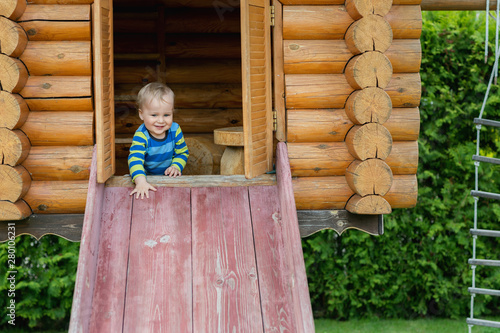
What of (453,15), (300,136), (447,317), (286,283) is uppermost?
(453,15)

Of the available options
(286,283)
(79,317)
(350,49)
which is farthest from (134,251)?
(350,49)

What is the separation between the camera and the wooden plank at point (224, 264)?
3418 millimetres

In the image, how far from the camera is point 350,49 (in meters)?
4.36

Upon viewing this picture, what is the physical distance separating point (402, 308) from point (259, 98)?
15.3 ft

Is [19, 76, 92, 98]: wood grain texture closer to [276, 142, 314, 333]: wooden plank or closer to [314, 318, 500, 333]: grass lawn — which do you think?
[276, 142, 314, 333]: wooden plank

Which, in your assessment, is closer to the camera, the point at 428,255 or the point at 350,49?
the point at 350,49

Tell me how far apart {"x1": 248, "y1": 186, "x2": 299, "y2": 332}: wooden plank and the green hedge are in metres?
3.34

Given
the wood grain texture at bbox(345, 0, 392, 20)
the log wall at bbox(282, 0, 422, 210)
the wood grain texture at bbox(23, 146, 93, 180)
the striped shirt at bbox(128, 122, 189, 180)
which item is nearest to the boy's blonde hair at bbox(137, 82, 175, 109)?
the striped shirt at bbox(128, 122, 189, 180)

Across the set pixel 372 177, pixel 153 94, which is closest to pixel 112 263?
pixel 153 94

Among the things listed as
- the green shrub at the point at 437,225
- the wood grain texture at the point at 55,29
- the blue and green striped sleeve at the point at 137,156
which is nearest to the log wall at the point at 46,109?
the wood grain texture at the point at 55,29

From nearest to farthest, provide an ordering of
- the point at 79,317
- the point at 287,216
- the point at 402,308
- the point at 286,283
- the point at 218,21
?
the point at 79,317 → the point at 286,283 → the point at 287,216 → the point at 218,21 → the point at 402,308

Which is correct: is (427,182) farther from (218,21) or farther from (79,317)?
(79,317)

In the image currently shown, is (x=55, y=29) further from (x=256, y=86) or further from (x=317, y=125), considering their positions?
(x=317, y=125)

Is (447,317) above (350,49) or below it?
below
